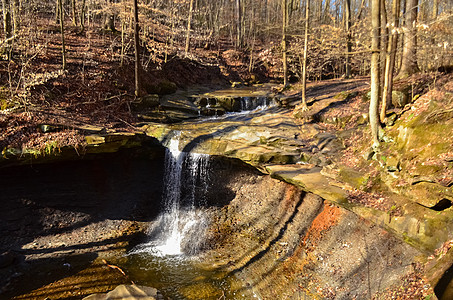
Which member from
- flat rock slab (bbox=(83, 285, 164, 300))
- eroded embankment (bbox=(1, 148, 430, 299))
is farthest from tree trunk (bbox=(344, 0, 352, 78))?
flat rock slab (bbox=(83, 285, 164, 300))

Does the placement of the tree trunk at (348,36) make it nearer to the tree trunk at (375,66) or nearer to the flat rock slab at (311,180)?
the tree trunk at (375,66)

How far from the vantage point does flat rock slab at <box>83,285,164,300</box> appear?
698 cm

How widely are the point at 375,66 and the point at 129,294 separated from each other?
10.4m

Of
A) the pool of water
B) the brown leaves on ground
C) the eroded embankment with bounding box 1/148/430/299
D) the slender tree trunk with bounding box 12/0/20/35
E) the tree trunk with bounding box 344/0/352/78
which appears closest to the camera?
the brown leaves on ground

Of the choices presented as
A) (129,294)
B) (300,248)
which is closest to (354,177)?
(300,248)

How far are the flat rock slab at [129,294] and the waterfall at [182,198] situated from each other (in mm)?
3629

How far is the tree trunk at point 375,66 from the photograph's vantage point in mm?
8648

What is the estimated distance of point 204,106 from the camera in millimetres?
17969

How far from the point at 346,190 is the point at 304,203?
235 centimetres

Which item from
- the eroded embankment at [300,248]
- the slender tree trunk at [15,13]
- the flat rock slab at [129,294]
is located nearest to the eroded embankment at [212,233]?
the eroded embankment at [300,248]

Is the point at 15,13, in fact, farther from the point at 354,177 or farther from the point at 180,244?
the point at 354,177

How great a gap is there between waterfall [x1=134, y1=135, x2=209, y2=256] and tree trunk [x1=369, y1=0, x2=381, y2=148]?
22.9 feet

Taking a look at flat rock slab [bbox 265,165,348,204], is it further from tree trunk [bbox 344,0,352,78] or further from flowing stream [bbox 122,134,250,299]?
tree trunk [bbox 344,0,352,78]

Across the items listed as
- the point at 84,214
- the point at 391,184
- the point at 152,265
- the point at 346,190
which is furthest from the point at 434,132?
the point at 84,214
